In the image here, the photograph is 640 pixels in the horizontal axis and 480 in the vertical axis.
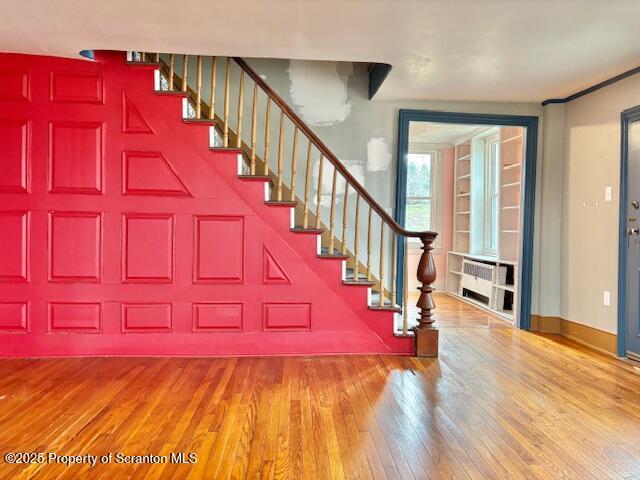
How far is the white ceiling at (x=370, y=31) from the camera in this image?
2.71 meters

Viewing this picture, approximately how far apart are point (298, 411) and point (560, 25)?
2.79 m

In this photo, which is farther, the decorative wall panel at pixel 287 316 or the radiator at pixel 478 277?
the radiator at pixel 478 277

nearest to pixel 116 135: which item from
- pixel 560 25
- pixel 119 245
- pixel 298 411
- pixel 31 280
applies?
pixel 119 245

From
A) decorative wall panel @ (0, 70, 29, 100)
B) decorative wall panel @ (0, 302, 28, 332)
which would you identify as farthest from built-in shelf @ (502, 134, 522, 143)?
decorative wall panel @ (0, 302, 28, 332)

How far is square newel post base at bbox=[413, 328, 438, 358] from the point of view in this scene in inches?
148

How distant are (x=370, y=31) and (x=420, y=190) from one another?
16.5ft

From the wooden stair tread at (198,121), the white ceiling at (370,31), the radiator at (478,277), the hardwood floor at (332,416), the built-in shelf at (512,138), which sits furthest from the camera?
the radiator at (478,277)

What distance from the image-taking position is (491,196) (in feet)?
22.5

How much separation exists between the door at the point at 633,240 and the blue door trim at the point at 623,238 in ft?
0.06

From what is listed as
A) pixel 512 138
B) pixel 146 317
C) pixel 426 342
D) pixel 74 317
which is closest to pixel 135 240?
pixel 146 317

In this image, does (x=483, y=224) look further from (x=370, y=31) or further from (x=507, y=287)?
(x=370, y=31)

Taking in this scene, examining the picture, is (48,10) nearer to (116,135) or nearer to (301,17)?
(116,135)

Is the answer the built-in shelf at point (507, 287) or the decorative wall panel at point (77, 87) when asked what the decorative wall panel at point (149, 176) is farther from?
the built-in shelf at point (507, 287)

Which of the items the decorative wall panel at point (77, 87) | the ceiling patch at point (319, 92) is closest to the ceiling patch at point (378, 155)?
the ceiling patch at point (319, 92)
